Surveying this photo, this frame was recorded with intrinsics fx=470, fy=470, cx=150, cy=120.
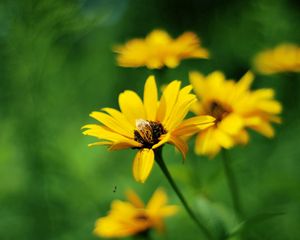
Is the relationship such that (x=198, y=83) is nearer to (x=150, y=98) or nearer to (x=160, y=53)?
(x=160, y=53)

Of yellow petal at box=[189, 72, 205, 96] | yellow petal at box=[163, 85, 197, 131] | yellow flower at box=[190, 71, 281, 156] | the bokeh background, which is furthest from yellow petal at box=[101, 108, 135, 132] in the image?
yellow petal at box=[189, 72, 205, 96]

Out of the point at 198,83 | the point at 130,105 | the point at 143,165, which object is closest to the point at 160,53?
the point at 198,83

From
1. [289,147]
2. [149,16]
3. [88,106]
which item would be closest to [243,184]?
[289,147]

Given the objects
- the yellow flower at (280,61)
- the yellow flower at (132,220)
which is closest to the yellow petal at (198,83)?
the yellow flower at (132,220)

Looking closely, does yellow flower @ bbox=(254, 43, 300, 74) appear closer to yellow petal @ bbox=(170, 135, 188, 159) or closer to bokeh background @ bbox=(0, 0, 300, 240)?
bokeh background @ bbox=(0, 0, 300, 240)

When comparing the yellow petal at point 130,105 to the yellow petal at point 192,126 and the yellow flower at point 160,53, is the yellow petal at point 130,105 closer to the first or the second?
the yellow petal at point 192,126

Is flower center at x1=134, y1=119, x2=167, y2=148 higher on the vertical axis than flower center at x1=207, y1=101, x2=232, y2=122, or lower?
lower

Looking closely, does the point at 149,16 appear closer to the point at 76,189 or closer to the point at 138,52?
the point at 76,189
